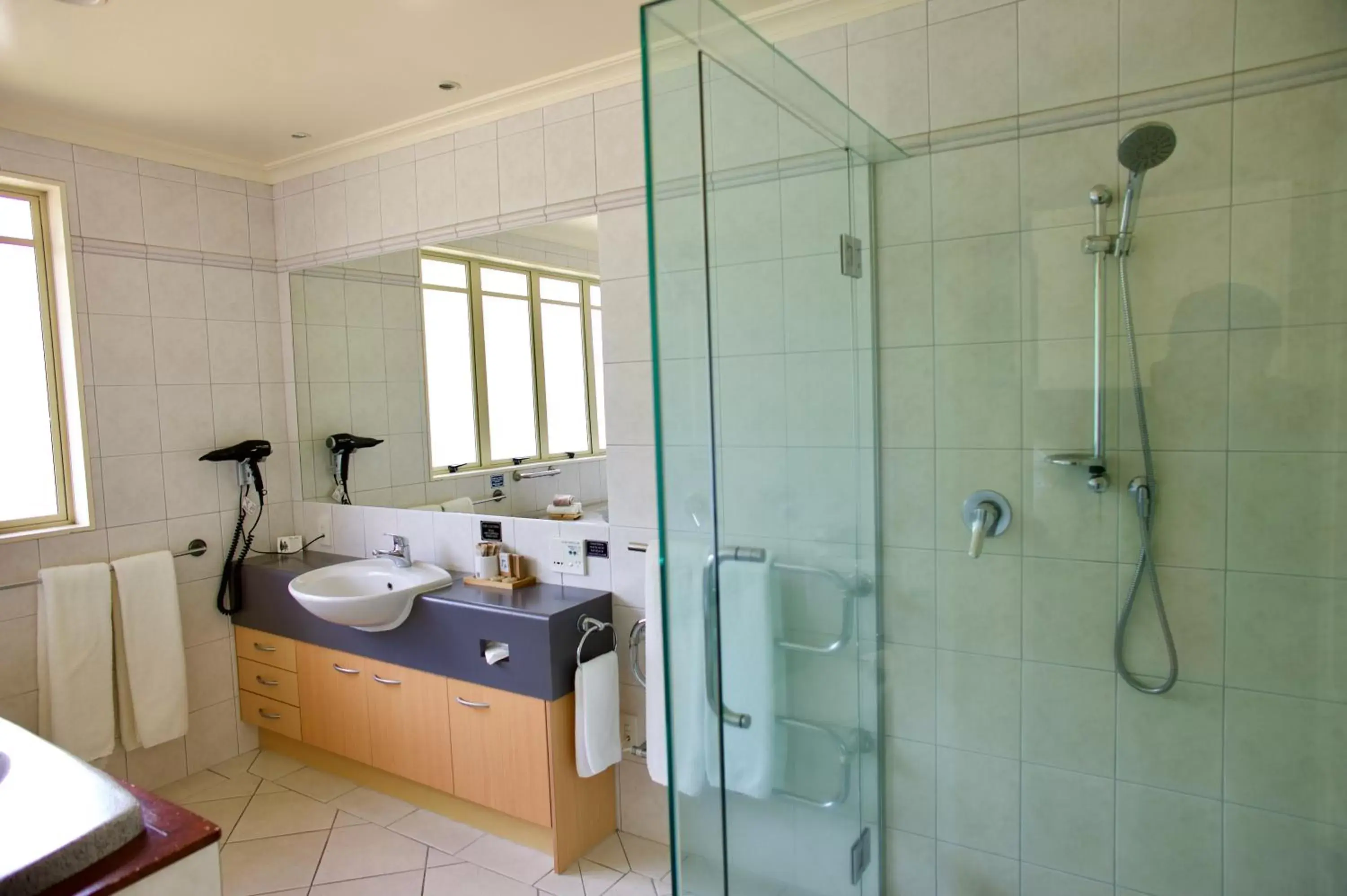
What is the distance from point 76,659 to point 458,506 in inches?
58.3

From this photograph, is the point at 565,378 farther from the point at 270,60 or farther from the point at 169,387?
the point at 169,387

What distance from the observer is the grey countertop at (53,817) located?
1204 millimetres

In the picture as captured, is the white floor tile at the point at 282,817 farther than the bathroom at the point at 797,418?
Yes

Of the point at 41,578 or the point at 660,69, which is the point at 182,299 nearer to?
the point at 41,578

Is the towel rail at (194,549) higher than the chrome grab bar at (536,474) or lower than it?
lower

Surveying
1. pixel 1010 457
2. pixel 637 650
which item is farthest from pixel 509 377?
pixel 1010 457

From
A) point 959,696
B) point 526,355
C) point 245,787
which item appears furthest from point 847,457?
point 245,787

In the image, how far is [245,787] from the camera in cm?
318

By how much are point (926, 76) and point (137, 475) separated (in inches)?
126

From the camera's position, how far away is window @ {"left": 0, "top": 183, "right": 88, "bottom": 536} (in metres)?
2.88

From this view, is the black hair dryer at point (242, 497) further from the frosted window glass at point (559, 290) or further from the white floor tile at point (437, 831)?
the frosted window glass at point (559, 290)

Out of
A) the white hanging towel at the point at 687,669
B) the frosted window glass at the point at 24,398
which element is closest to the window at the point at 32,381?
the frosted window glass at the point at 24,398

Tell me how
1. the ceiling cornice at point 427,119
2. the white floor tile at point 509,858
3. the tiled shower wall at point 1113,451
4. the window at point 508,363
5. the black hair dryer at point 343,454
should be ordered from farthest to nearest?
the black hair dryer at point 343,454, the window at point 508,363, the white floor tile at point 509,858, the ceiling cornice at point 427,119, the tiled shower wall at point 1113,451

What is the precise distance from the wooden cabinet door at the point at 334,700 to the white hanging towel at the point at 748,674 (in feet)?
6.59
